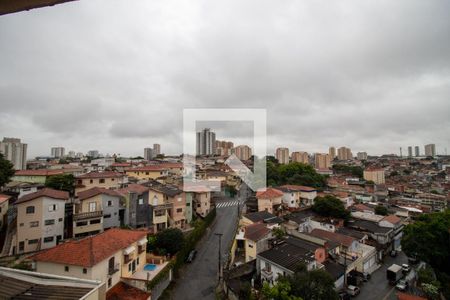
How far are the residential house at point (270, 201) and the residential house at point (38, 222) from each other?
1505 centimetres

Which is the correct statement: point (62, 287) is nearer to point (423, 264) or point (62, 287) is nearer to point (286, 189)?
point (423, 264)

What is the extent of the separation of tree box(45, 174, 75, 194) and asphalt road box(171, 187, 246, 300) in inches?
448

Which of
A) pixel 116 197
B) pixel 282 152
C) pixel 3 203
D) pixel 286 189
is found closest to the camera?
pixel 3 203

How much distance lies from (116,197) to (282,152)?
51.8 m

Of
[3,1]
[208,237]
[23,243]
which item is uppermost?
[3,1]

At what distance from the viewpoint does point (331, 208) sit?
20734mm

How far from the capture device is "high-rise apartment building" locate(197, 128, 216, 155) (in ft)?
190

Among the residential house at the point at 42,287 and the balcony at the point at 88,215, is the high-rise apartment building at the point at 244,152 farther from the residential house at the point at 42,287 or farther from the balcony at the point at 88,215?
the residential house at the point at 42,287

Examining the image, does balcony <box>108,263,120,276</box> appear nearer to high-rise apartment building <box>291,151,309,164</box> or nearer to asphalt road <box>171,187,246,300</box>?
asphalt road <box>171,187,246,300</box>

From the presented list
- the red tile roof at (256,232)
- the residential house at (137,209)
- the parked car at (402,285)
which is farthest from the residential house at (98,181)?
the parked car at (402,285)

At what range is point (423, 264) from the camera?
1586cm

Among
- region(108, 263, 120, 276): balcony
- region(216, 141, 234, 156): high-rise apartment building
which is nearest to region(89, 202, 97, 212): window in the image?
region(108, 263, 120, 276): balcony

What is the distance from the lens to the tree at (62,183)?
18633 millimetres

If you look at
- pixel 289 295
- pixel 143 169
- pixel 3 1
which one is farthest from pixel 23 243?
pixel 143 169
